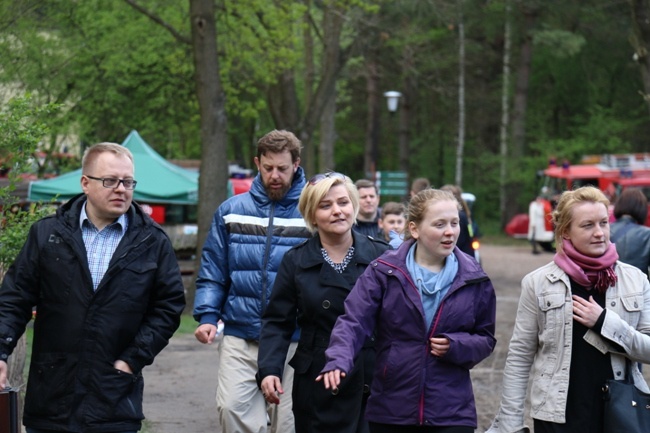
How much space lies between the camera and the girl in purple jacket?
4.93m

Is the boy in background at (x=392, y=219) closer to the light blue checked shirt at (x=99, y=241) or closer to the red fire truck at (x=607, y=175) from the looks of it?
the light blue checked shirt at (x=99, y=241)

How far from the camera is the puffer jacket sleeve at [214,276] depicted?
6.41m

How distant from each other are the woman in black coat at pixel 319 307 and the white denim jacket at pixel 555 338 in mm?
694

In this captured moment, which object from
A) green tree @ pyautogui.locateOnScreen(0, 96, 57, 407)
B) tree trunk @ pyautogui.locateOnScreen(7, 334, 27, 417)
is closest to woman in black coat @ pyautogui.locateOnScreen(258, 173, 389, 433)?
tree trunk @ pyautogui.locateOnScreen(7, 334, 27, 417)

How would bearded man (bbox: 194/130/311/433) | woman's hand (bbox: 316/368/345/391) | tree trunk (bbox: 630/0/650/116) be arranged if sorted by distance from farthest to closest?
tree trunk (bbox: 630/0/650/116) < bearded man (bbox: 194/130/311/433) < woman's hand (bbox: 316/368/345/391)

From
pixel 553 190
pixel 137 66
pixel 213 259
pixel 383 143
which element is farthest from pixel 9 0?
pixel 383 143

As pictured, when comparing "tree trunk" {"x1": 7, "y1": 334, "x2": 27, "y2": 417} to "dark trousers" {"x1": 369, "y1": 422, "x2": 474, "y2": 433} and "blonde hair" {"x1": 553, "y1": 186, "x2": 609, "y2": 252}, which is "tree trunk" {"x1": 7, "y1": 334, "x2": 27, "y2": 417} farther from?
"blonde hair" {"x1": 553, "y1": 186, "x2": 609, "y2": 252}

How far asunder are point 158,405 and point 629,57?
3971cm

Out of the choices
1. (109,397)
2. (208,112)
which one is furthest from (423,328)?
(208,112)

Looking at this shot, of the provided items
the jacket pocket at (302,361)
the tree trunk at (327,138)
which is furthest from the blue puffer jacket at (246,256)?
the tree trunk at (327,138)

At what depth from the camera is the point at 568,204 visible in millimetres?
5262

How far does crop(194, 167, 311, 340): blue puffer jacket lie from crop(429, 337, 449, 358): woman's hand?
1658mm

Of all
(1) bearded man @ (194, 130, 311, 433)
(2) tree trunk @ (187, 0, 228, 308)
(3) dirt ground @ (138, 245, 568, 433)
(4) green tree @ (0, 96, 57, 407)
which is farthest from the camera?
(2) tree trunk @ (187, 0, 228, 308)

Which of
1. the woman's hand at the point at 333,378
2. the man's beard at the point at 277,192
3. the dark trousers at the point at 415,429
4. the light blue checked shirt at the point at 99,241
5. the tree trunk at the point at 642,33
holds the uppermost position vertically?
the tree trunk at the point at 642,33
